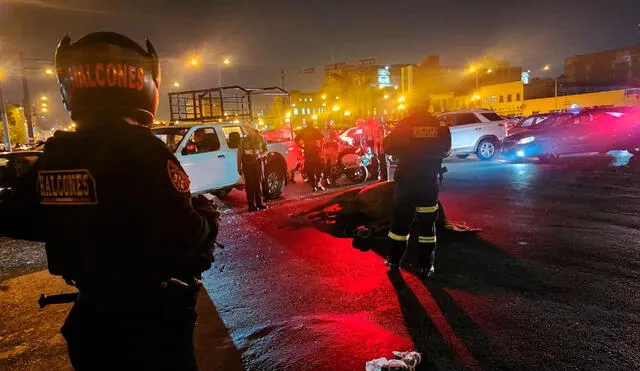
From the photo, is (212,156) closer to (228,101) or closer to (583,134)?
(228,101)

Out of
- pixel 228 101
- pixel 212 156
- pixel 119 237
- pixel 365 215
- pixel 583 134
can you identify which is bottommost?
pixel 365 215

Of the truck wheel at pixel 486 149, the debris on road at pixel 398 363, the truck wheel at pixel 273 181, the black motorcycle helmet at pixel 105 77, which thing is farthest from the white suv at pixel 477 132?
the black motorcycle helmet at pixel 105 77

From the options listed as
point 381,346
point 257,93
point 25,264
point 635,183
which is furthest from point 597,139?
point 25,264

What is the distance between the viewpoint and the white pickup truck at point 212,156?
338 inches

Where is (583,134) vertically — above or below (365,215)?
above

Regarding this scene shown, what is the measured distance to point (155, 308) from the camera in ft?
4.91

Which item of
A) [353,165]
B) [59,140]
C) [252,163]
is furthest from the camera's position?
[353,165]

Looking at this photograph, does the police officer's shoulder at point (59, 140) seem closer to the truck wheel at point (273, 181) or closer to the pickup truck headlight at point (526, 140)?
the truck wheel at point (273, 181)

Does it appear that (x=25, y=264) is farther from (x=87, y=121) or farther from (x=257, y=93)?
(x=257, y=93)

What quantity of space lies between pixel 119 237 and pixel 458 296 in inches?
131

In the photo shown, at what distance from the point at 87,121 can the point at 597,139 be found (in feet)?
51.7

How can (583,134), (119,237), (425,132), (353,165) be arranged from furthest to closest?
(583,134) < (353,165) < (425,132) < (119,237)

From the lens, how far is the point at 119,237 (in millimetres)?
1457

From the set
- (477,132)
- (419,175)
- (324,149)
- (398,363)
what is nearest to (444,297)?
(419,175)
